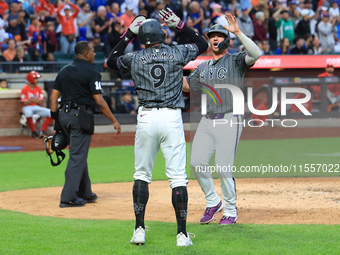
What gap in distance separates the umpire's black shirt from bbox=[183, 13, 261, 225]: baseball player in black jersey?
1909 millimetres

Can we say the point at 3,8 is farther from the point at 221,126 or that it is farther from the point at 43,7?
the point at 221,126

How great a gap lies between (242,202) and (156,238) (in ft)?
8.80

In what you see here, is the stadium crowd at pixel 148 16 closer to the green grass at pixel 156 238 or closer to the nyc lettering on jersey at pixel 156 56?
the green grass at pixel 156 238

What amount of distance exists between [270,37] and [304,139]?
21.0 feet

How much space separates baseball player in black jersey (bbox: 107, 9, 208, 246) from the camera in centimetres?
563

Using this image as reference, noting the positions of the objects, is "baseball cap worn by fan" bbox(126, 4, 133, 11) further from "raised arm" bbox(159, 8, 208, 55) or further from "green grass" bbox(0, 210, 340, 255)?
"raised arm" bbox(159, 8, 208, 55)

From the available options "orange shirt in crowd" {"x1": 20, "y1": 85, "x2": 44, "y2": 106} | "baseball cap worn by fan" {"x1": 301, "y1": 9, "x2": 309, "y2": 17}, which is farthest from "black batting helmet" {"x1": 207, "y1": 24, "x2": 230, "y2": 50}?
"baseball cap worn by fan" {"x1": 301, "y1": 9, "x2": 309, "y2": 17}

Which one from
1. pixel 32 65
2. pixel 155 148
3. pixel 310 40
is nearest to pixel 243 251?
pixel 155 148

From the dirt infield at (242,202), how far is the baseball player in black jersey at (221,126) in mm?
462

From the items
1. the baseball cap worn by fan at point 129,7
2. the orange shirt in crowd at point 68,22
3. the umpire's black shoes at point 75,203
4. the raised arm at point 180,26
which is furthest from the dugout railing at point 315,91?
the raised arm at point 180,26

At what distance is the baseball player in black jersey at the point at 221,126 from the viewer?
6645 millimetres

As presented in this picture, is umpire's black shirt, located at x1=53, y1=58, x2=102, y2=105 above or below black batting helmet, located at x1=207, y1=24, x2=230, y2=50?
below

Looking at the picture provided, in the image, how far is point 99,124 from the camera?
19.3 metres

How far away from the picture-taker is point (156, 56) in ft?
18.6
